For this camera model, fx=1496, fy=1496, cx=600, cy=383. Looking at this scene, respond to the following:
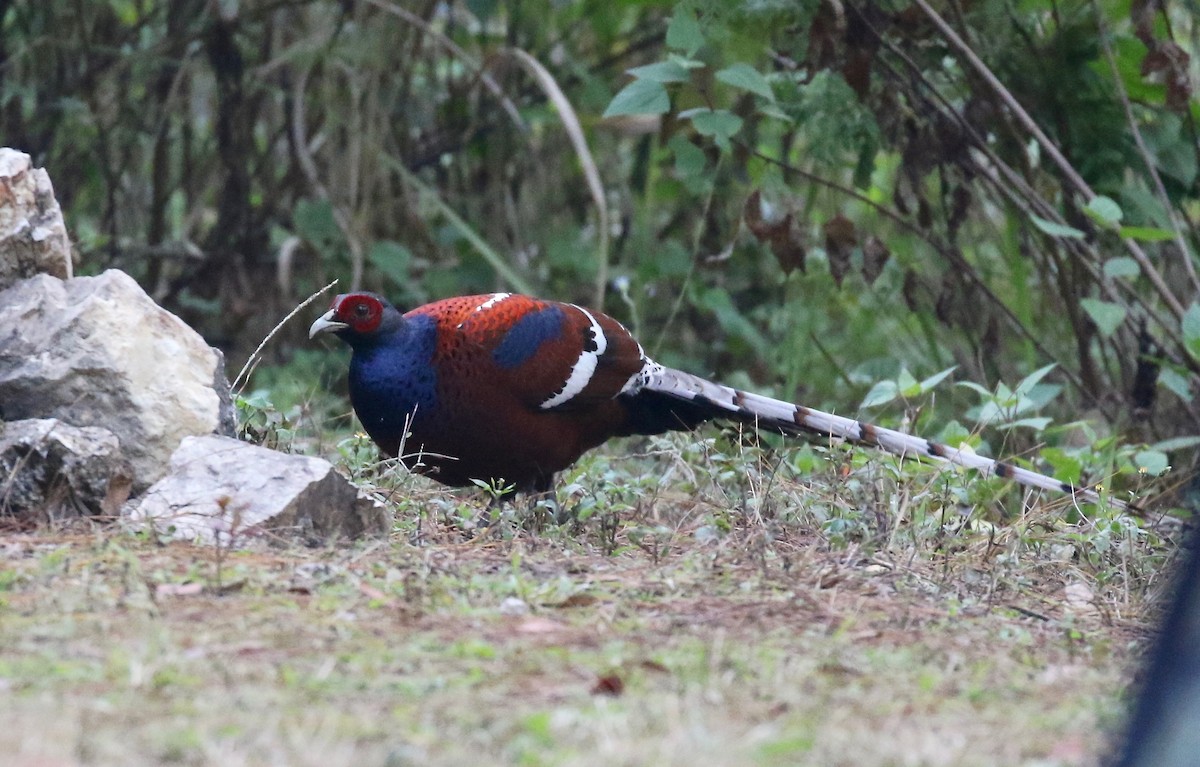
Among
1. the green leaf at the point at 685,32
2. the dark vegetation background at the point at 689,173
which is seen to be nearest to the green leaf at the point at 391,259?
the dark vegetation background at the point at 689,173

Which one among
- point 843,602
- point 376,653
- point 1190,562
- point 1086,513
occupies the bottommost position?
point 1086,513

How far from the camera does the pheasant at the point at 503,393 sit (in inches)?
184

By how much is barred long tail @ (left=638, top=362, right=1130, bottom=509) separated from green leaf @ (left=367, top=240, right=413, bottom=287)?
2.80m

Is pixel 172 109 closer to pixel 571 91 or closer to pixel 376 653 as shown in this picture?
pixel 571 91

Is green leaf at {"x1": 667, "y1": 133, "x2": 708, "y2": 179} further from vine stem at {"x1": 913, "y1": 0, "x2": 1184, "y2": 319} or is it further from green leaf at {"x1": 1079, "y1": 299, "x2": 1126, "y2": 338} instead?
green leaf at {"x1": 1079, "y1": 299, "x2": 1126, "y2": 338}

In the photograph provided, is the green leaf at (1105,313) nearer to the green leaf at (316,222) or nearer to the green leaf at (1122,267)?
the green leaf at (1122,267)

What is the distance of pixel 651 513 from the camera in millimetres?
4711

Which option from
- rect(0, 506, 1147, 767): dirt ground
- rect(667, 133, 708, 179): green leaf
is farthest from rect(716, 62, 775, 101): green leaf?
rect(0, 506, 1147, 767): dirt ground

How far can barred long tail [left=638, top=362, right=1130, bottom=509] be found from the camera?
4.68 m

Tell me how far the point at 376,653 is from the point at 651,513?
2.03 meters

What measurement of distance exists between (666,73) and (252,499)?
252cm

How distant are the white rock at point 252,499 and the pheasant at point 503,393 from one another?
2.26ft

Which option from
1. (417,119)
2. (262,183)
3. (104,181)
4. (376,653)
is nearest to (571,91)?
(417,119)

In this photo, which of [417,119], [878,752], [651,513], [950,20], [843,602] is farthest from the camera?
[417,119]
